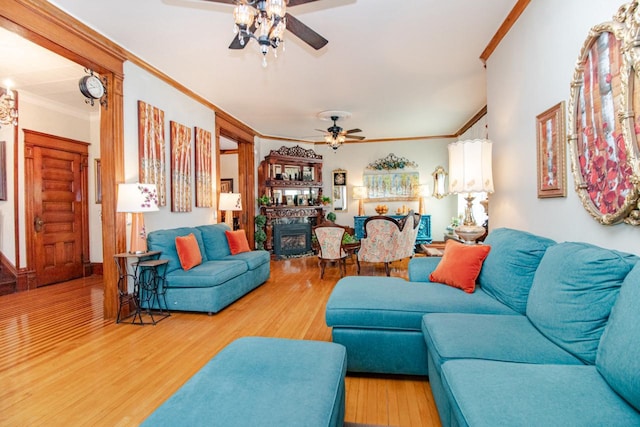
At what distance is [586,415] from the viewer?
3.29 ft

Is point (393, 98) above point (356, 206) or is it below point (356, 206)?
above

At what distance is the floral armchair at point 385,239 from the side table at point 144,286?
9.46 feet

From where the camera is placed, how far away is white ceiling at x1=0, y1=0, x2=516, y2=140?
274 cm

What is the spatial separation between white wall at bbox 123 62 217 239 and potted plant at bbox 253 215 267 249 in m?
1.59

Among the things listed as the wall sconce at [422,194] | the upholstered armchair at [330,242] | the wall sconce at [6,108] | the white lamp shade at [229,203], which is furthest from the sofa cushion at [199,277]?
the wall sconce at [422,194]

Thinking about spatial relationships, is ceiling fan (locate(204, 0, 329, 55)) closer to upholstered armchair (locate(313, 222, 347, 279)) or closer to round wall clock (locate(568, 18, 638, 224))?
round wall clock (locate(568, 18, 638, 224))

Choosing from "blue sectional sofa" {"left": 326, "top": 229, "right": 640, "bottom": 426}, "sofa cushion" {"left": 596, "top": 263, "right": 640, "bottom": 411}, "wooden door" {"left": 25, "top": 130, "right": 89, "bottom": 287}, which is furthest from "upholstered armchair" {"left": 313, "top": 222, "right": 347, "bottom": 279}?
"wooden door" {"left": 25, "top": 130, "right": 89, "bottom": 287}

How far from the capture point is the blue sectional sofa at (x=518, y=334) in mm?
1060

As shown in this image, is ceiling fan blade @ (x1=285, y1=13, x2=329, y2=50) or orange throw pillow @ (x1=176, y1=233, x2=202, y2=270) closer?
ceiling fan blade @ (x1=285, y1=13, x2=329, y2=50)

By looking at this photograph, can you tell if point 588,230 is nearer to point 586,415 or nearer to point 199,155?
point 586,415

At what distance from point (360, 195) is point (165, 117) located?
16.7ft

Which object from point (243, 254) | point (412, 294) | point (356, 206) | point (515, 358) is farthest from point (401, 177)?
point (515, 358)

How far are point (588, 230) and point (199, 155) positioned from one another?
4.63 m

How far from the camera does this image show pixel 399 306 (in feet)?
7.00
